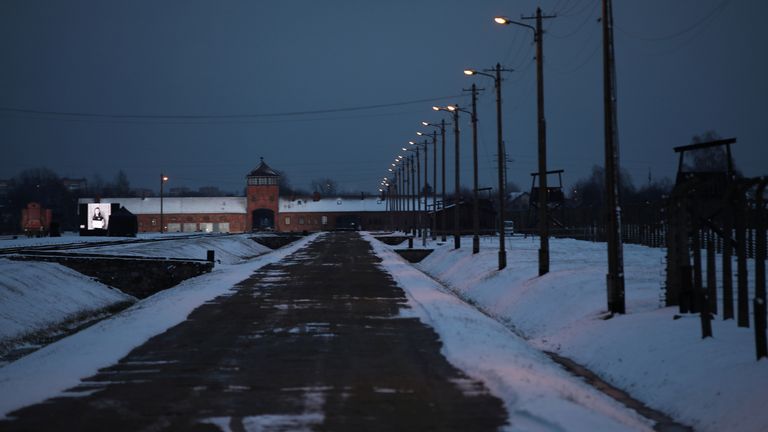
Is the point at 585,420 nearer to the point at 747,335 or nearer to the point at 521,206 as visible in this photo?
the point at 747,335

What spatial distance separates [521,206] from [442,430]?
181415mm

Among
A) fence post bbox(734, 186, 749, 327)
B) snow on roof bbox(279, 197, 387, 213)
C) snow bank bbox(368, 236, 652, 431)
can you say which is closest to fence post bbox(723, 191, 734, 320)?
fence post bbox(734, 186, 749, 327)

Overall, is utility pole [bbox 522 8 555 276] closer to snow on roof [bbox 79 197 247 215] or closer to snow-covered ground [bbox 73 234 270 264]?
snow-covered ground [bbox 73 234 270 264]

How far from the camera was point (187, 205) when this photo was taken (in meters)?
167


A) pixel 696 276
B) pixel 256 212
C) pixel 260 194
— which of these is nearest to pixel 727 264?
pixel 696 276

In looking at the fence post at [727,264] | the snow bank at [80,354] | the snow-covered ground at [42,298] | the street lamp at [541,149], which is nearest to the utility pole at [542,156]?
the street lamp at [541,149]

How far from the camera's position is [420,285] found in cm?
3122

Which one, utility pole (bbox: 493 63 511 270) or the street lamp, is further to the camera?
utility pole (bbox: 493 63 511 270)

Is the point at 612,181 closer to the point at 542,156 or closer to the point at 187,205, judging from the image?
the point at 542,156

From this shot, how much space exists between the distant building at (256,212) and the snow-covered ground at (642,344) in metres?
138

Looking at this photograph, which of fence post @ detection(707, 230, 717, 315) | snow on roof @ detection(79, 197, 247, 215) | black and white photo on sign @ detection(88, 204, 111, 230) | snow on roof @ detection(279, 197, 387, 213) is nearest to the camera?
fence post @ detection(707, 230, 717, 315)

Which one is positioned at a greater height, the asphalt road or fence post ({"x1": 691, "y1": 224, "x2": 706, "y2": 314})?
fence post ({"x1": 691, "y1": 224, "x2": 706, "y2": 314})

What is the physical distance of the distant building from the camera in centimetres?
16312

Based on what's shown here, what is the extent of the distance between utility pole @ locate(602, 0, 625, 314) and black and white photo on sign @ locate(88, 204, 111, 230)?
3784 inches
